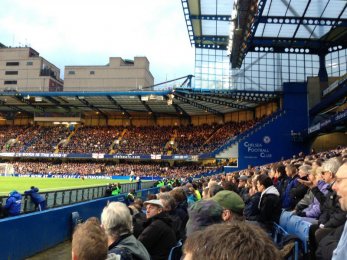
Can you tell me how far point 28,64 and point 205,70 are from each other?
57414 mm

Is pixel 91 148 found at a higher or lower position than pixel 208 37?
lower

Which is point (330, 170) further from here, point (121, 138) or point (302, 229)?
point (121, 138)

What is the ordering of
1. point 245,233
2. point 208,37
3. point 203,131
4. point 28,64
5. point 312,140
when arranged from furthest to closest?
1. point 28,64
2. point 203,131
3. point 208,37
4. point 312,140
5. point 245,233

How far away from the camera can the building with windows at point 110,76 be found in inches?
2953

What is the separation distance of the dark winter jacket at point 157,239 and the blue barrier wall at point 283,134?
3899 centimetres

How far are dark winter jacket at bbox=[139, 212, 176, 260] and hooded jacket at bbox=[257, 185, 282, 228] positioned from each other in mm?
1838

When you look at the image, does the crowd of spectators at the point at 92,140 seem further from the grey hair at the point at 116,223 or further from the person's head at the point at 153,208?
the grey hair at the point at 116,223

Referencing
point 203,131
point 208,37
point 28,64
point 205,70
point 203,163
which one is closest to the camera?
point 208,37

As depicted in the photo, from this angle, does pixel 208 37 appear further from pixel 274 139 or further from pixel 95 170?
pixel 95 170

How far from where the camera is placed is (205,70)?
45656mm

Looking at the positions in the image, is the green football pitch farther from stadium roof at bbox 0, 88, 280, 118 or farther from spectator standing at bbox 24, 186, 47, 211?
spectator standing at bbox 24, 186, 47, 211

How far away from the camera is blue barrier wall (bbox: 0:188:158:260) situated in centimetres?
833

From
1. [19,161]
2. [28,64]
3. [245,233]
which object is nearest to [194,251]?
[245,233]

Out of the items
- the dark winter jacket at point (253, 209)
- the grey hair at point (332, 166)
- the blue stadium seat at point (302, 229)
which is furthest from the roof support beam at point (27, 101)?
the blue stadium seat at point (302, 229)
